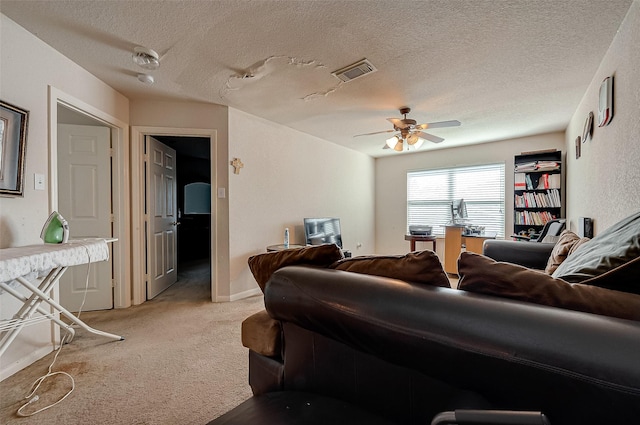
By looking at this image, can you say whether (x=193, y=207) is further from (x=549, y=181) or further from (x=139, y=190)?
(x=549, y=181)

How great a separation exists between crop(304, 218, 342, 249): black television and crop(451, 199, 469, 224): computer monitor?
1957 mm

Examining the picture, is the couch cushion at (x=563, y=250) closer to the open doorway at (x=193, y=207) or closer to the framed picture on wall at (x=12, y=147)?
the framed picture on wall at (x=12, y=147)

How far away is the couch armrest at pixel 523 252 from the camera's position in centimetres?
243

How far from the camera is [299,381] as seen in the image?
1.09 metres

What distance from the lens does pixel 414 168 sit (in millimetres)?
5508

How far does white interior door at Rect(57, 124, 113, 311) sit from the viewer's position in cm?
281

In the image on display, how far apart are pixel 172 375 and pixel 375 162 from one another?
17.1 feet

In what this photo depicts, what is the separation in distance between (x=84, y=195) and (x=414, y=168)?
16.8 ft

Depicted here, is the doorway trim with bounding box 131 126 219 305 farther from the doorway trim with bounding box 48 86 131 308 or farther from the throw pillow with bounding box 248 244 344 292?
the throw pillow with bounding box 248 244 344 292

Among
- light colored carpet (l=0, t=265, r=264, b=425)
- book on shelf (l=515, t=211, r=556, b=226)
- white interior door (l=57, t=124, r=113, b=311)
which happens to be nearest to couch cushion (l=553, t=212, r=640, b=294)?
light colored carpet (l=0, t=265, r=264, b=425)

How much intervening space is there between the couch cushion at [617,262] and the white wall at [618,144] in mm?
758

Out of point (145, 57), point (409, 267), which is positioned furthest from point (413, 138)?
point (145, 57)

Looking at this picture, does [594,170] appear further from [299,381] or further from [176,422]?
[176,422]

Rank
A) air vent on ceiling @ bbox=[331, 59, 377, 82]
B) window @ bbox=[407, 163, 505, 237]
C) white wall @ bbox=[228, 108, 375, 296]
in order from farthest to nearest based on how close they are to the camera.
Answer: window @ bbox=[407, 163, 505, 237] < white wall @ bbox=[228, 108, 375, 296] < air vent on ceiling @ bbox=[331, 59, 377, 82]
